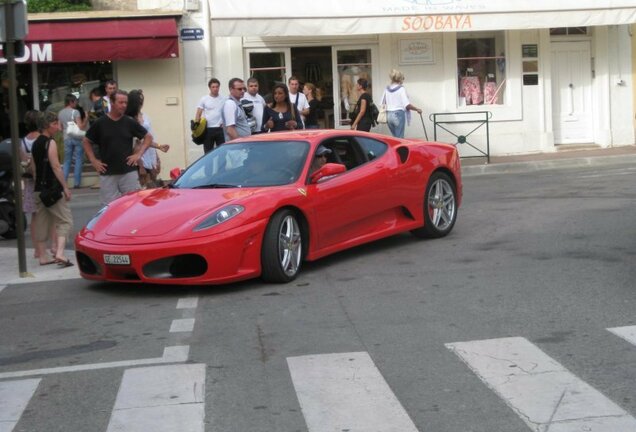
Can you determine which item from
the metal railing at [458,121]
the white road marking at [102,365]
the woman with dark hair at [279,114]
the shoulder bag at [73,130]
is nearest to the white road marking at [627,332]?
the white road marking at [102,365]

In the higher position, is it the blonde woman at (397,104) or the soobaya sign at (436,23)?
the soobaya sign at (436,23)

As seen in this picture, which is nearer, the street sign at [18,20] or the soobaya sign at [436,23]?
the street sign at [18,20]

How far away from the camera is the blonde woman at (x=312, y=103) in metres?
17.5

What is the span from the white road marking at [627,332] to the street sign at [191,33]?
1428 cm

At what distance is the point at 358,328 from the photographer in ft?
23.8

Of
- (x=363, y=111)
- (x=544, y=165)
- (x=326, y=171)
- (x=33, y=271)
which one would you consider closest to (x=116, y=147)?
(x=33, y=271)

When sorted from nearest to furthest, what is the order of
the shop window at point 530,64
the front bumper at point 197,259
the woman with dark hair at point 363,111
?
the front bumper at point 197,259
the woman with dark hair at point 363,111
the shop window at point 530,64

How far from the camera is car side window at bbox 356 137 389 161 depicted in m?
10.4

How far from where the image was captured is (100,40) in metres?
18.8

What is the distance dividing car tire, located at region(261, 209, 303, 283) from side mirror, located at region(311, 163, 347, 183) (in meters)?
0.50

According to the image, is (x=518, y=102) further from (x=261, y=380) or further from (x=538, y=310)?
(x=261, y=380)

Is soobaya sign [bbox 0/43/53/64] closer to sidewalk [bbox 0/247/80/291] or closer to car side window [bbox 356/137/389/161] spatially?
sidewalk [bbox 0/247/80/291]

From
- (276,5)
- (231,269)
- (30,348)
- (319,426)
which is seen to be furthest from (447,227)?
(276,5)

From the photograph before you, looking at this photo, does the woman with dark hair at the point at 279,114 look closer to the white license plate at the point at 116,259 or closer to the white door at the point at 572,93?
the white license plate at the point at 116,259
